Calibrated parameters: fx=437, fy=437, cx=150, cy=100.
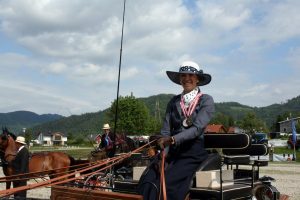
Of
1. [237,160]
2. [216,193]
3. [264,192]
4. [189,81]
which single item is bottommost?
[264,192]

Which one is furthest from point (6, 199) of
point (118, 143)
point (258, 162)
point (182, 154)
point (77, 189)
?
point (118, 143)

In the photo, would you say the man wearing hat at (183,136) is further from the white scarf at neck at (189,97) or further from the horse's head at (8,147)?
the horse's head at (8,147)

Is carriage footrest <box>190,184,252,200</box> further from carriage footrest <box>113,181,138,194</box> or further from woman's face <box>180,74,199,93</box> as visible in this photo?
woman's face <box>180,74,199,93</box>

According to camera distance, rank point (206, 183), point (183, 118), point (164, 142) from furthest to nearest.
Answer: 1. point (183, 118)
2. point (206, 183)
3. point (164, 142)

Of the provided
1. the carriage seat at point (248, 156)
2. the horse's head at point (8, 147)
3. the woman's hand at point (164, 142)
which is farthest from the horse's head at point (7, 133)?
the woman's hand at point (164, 142)

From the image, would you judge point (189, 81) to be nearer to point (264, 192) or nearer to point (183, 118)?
point (183, 118)

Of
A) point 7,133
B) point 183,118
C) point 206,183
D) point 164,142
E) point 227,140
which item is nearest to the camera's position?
point 164,142

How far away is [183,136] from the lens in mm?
4293

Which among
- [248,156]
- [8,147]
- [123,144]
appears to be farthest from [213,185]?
[123,144]

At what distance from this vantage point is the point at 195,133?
439cm

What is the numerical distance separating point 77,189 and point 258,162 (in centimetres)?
231

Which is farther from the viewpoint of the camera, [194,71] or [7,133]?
[7,133]

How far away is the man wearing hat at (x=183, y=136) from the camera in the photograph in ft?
13.8

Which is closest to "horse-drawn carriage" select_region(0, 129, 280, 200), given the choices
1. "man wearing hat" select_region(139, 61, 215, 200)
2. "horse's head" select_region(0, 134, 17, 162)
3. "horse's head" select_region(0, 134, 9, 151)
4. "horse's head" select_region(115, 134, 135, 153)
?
"man wearing hat" select_region(139, 61, 215, 200)
